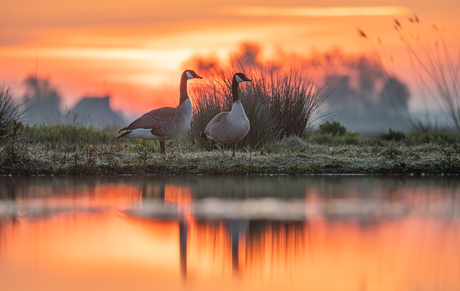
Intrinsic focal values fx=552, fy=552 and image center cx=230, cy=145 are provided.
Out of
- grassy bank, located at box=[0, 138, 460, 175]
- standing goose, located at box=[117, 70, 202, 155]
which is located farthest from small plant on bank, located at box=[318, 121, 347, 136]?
standing goose, located at box=[117, 70, 202, 155]

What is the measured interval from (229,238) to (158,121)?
7012mm

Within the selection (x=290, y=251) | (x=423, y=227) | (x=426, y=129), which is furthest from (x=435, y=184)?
(x=426, y=129)

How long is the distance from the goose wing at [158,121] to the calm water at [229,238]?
137 inches

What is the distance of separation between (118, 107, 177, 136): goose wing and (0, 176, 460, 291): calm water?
11.4ft

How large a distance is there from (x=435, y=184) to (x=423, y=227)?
144 inches

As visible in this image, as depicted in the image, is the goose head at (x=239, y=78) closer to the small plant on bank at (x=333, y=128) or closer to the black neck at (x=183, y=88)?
the black neck at (x=183, y=88)

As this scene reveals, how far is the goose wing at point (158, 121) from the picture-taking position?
11586mm

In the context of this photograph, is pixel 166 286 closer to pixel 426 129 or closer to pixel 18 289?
pixel 18 289

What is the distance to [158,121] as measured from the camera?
38.1ft

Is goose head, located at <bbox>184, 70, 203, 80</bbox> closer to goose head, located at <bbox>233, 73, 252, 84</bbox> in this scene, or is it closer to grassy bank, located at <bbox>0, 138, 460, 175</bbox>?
goose head, located at <bbox>233, 73, 252, 84</bbox>

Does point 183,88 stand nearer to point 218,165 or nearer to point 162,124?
point 162,124

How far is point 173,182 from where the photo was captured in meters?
8.99

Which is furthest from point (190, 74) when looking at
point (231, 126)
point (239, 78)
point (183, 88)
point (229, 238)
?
point (229, 238)

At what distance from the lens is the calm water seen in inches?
150
